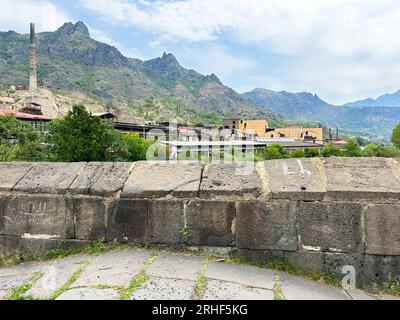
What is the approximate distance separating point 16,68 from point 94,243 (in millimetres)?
186196

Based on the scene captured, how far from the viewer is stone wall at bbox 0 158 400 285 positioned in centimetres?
235

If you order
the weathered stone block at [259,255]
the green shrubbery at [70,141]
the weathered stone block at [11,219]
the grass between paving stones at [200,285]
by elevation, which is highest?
the green shrubbery at [70,141]

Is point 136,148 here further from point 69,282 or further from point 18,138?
point 69,282

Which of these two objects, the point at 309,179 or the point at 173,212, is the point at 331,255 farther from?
the point at 173,212

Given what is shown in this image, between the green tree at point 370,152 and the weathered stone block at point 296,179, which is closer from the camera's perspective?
the weathered stone block at point 296,179

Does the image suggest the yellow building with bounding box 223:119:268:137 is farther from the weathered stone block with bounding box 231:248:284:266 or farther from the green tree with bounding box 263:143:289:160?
the weathered stone block with bounding box 231:248:284:266

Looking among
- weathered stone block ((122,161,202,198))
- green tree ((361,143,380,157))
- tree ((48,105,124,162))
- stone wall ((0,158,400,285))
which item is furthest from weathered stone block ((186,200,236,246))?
green tree ((361,143,380,157))

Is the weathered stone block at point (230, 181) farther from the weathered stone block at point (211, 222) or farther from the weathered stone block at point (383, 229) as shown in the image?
the weathered stone block at point (383, 229)

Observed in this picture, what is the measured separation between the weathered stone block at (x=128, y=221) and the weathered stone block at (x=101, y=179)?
16cm

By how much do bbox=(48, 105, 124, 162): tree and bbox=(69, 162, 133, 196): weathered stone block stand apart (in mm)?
20577

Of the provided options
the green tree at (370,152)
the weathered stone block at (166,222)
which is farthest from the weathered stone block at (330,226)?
the green tree at (370,152)

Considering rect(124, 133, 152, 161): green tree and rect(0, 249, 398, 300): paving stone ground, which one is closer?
rect(0, 249, 398, 300): paving stone ground

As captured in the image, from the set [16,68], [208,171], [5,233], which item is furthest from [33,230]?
[16,68]

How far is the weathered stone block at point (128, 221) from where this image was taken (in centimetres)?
261
